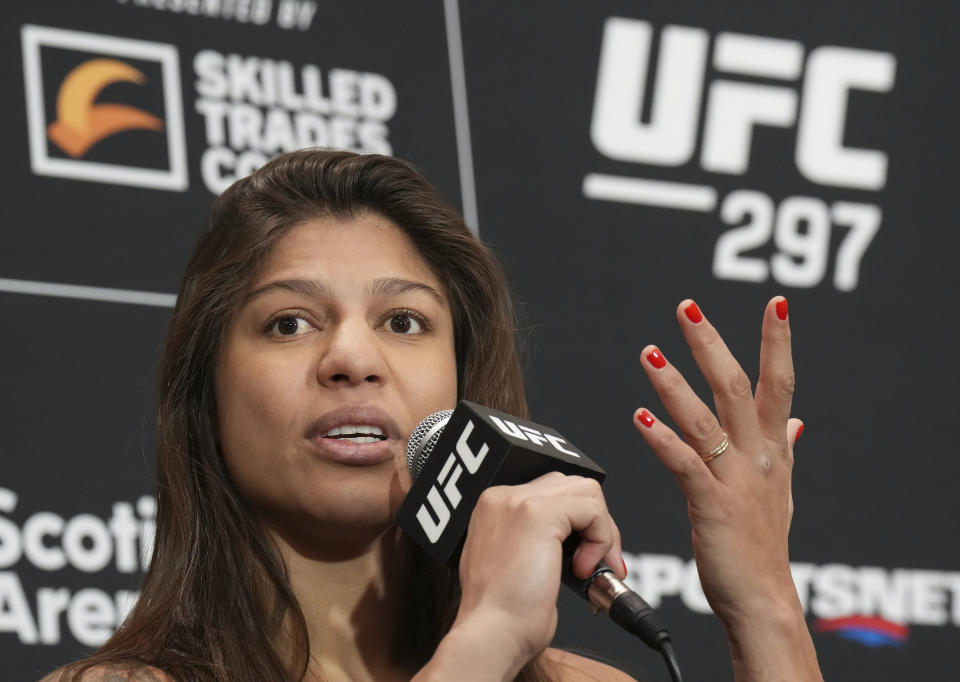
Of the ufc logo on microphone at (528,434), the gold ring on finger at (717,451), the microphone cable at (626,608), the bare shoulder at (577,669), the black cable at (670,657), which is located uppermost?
the ufc logo on microphone at (528,434)

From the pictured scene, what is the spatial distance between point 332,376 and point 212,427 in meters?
0.26

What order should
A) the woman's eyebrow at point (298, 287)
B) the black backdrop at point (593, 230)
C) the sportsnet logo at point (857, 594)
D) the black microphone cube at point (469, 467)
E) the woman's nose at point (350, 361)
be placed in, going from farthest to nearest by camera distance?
the sportsnet logo at point (857, 594), the black backdrop at point (593, 230), the woman's eyebrow at point (298, 287), the woman's nose at point (350, 361), the black microphone cube at point (469, 467)

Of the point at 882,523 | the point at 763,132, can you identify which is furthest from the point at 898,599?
the point at 763,132

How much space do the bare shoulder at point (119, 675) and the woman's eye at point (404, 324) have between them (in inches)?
20.6

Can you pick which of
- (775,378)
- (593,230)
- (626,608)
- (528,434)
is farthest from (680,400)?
(593,230)

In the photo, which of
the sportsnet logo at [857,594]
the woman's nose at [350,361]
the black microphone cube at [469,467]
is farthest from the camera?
the sportsnet logo at [857,594]

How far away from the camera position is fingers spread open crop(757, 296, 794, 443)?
1.74m

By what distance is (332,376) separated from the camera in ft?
5.54

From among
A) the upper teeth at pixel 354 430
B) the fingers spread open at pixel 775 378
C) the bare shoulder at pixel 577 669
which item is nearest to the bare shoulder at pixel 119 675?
the upper teeth at pixel 354 430

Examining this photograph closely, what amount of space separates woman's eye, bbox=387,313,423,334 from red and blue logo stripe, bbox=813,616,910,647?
1433 millimetres

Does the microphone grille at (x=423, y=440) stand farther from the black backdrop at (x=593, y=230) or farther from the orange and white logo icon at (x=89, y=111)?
the orange and white logo icon at (x=89, y=111)

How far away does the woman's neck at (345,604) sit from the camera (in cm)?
179

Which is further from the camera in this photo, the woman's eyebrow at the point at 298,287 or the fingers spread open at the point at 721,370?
the woman's eyebrow at the point at 298,287

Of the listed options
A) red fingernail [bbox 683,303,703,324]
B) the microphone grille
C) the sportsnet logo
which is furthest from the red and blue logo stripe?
the microphone grille
